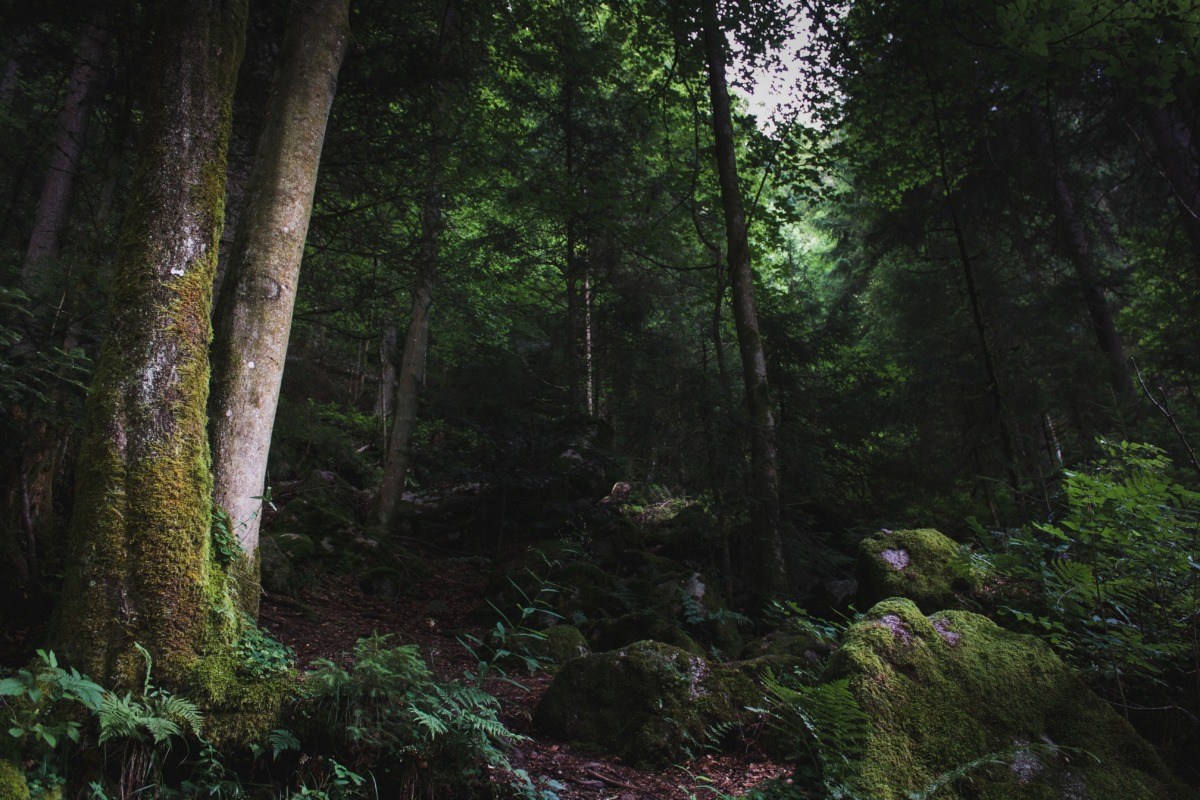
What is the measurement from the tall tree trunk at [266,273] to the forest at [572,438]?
0.02 metres

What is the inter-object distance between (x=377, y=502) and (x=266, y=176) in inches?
305

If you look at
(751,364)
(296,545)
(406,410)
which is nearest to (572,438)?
(406,410)

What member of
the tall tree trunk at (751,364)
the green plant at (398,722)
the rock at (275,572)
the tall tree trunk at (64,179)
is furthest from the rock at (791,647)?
the tall tree trunk at (64,179)

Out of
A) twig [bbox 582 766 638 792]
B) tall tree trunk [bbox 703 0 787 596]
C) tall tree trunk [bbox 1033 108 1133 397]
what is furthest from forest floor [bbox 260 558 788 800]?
tall tree trunk [bbox 1033 108 1133 397]

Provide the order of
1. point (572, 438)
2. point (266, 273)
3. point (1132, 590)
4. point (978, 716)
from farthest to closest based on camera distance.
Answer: point (572, 438), point (266, 273), point (1132, 590), point (978, 716)

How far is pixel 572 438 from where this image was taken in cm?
1212

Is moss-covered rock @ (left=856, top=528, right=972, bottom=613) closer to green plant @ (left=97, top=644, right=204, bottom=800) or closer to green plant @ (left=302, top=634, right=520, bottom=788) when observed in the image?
green plant @ (left=302, top=634, right=520, bottom=788)

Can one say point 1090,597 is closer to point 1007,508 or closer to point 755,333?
point 755,333

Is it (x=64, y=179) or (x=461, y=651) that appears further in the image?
(x=64, y=179)

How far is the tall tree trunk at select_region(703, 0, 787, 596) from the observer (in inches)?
306

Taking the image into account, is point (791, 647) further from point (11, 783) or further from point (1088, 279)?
point (1088, 279)

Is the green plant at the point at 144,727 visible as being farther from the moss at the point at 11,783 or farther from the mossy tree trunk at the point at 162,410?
the moss at the point at 11,783

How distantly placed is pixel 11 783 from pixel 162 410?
5.09ft

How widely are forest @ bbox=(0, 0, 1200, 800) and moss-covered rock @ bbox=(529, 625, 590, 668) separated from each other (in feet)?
0.15
